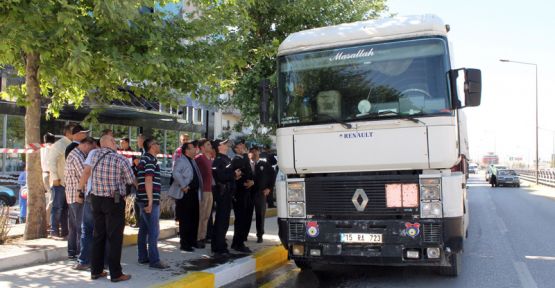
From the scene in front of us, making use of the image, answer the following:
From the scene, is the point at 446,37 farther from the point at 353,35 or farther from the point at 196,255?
the point at 196,255

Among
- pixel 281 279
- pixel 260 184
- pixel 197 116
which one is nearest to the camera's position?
pixel 281 279

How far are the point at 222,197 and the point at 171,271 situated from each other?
1.65 m

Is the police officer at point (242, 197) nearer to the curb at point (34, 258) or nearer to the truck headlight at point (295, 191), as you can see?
the truck headlight at point (295, 191)

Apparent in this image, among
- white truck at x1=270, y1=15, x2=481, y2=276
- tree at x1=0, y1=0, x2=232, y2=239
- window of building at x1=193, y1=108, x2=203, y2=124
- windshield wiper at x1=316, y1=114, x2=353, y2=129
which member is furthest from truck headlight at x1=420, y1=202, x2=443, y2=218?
window of building at x1=193, y1=108, x2=203, y2=124

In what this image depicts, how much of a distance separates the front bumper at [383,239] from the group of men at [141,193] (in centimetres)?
178

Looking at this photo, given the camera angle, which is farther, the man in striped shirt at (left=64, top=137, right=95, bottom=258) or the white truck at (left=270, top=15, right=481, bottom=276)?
the man in striped shirt at (left=64, top=137, right=95, bottom=258)

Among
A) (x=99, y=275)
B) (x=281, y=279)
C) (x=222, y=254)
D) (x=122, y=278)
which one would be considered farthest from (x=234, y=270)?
(x=99, y=275)

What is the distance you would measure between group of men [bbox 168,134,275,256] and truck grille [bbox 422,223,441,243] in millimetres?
3117

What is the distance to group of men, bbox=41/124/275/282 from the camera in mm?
5496

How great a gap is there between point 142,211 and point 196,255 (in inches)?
54.1

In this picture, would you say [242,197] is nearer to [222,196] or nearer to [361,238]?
[222,196]

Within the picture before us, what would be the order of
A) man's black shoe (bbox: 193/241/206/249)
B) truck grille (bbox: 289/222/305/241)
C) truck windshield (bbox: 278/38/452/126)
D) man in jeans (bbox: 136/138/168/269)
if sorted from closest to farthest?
truck windshield (bbox: 278/38/452/126) < truck grille (bbox: 289/222/305/241) < man in jeans (bbox: 136/138/168/269) < man's black shoe (bbox: 193/241/206/249)

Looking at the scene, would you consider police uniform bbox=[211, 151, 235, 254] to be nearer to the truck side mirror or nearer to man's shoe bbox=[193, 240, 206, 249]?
man's shoe bbox=[193, 240, 206, 249]

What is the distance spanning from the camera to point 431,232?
5.42m
